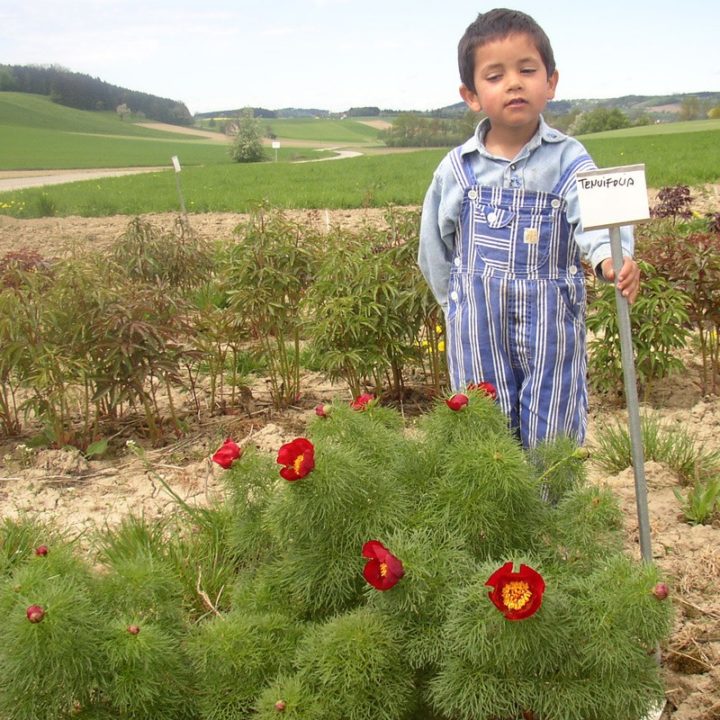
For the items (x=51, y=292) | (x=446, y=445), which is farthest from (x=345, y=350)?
(x=446, y=445)

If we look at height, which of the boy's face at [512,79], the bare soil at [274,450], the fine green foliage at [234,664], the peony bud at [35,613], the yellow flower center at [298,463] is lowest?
the bare soil at [274,450]

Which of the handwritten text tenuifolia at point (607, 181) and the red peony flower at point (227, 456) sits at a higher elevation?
the handwritten text tenuifolia at point (607, 181)

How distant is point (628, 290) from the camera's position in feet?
6.36

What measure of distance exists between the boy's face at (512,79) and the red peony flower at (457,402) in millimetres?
852

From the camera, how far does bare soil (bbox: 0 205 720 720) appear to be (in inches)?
87.3

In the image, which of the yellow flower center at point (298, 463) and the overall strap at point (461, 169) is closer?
the yellow flower center at point (298, 463)

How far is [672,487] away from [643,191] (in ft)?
5.71

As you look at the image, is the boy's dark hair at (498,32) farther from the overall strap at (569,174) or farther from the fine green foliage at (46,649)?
the fine green foliage at (46,649)

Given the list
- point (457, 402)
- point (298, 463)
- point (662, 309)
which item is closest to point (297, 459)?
point (298, 463)

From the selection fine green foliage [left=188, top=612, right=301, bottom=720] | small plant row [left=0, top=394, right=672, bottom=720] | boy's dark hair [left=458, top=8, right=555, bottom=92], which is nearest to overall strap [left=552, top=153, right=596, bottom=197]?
boy's dark hair [left=458, top=8, right=555, bottom=92]

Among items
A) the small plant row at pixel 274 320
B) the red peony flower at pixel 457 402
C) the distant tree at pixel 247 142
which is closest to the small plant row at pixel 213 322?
the small plant row at pixel 274 320

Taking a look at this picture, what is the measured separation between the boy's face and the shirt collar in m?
0.07

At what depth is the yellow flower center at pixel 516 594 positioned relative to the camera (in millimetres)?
1464

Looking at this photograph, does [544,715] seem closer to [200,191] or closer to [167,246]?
[167,246]
